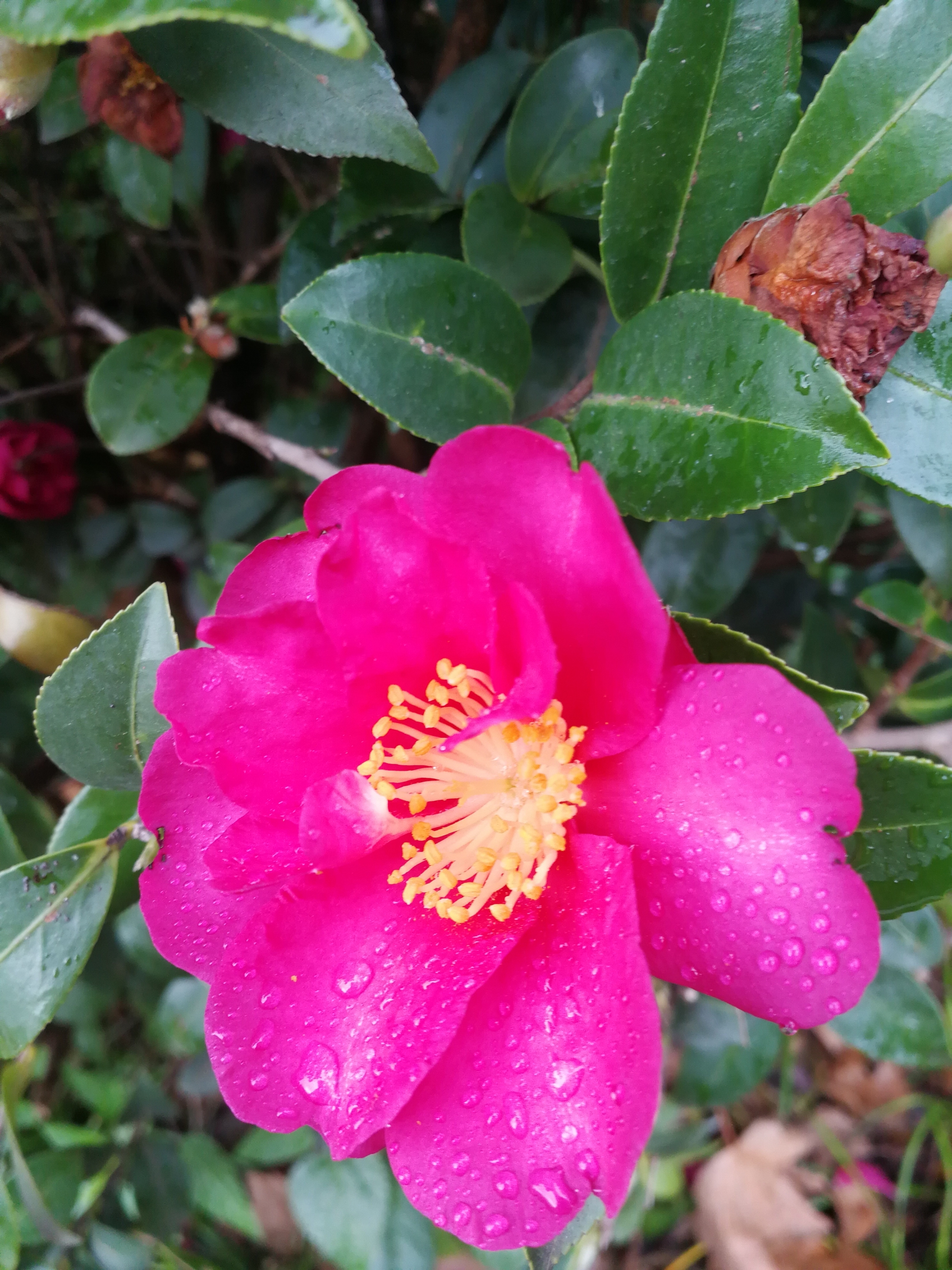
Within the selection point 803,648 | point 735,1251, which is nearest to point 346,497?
point 803,648

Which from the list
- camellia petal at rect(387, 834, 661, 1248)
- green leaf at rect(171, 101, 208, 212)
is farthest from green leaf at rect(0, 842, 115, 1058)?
green leaf at rect(171, 101, 208, 212)

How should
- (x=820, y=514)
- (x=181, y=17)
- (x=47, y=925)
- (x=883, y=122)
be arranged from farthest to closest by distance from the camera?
(x=820, y=514), (x=47, y=925), (x=883, y=122), (x=181, y=17)

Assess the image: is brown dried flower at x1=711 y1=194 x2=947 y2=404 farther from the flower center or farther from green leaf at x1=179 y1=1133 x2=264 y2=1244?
green leaf at x1=179 y1=1133 x2=264 y2=1244

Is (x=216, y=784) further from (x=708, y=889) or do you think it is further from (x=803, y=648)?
(x=803, y=648)

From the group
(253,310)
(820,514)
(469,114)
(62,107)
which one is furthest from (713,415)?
(62,107)

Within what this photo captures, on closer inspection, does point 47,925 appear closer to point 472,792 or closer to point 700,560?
point 472,792

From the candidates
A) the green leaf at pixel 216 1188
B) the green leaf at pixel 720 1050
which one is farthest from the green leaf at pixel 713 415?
the green leaf at pixel 216 1188

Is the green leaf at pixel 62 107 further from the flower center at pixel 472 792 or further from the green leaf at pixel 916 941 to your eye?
the green leaf at pixel 916 941
